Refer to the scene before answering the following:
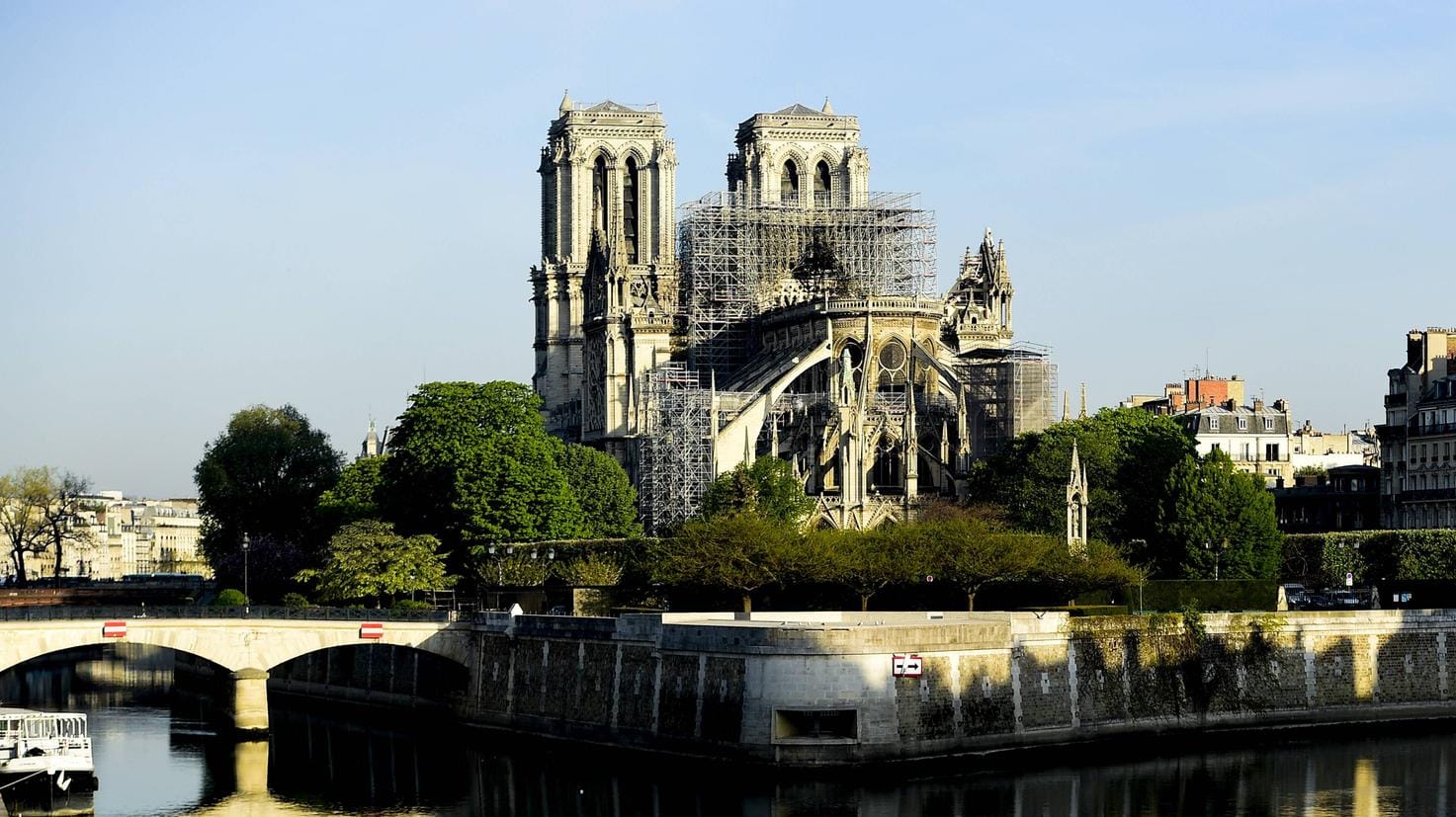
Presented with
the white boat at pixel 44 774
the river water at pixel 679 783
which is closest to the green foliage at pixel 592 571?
the river water at pixel 679 783

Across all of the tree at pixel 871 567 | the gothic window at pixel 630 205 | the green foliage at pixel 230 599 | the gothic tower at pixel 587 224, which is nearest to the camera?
the tree at pixel 871 567

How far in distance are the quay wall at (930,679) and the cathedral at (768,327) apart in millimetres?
31351

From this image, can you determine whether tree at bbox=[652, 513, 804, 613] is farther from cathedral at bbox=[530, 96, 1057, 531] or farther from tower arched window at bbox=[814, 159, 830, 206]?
tower arched window at bbox=[814, 159, 830, 206]

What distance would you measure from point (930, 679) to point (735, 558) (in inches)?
601

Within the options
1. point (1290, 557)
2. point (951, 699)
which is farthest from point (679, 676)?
point (1290, 557)

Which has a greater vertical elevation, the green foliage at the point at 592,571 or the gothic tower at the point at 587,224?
the gothic tower at the point at 587,224

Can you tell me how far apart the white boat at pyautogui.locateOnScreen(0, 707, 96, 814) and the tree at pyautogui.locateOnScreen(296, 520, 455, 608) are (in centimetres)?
2624

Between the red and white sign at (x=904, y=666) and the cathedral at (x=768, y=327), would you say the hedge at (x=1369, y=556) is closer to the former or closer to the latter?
the cathedral at (x=768, y=327)

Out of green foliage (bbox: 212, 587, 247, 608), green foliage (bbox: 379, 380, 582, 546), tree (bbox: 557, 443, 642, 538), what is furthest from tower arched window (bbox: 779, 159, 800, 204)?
green foliage (bbox: 212, 587, 247, 608)

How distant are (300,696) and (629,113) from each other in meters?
55.7

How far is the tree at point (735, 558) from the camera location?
72.4 metres

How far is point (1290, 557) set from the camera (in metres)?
84.9

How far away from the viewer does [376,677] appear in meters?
78.4

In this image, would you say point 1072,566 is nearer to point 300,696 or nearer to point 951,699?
point 951,699
